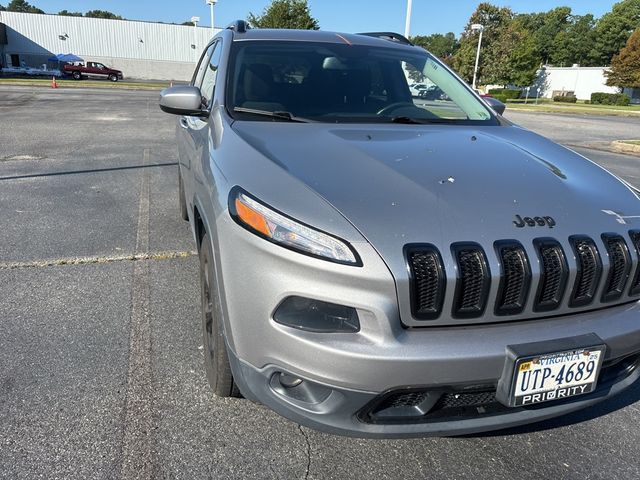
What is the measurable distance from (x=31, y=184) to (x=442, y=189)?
6.12 m

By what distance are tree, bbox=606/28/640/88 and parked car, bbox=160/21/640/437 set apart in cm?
6122

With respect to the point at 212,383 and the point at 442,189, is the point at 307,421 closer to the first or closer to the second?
the point at 212,383

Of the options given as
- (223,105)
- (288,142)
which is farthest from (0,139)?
(288,142)

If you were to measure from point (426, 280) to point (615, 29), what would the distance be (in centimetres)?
9100

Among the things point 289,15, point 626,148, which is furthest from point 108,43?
point 626,148

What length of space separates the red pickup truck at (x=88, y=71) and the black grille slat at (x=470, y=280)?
55415mm

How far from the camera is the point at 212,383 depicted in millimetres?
2367

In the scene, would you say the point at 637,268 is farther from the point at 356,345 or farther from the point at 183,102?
the point at 183,102

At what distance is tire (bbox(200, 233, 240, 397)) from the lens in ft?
6.96

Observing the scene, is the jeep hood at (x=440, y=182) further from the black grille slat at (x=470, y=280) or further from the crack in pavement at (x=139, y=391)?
the crack in pavement at (x=139, y=391)

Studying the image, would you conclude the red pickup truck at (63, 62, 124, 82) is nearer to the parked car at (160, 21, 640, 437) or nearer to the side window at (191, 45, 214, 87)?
the side window at (191, 45, 214, 87)

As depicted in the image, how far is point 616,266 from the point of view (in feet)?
6.23

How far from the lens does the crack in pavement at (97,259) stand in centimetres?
390

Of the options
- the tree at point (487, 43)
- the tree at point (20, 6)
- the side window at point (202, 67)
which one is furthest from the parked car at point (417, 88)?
the tree at point (20, 6)
